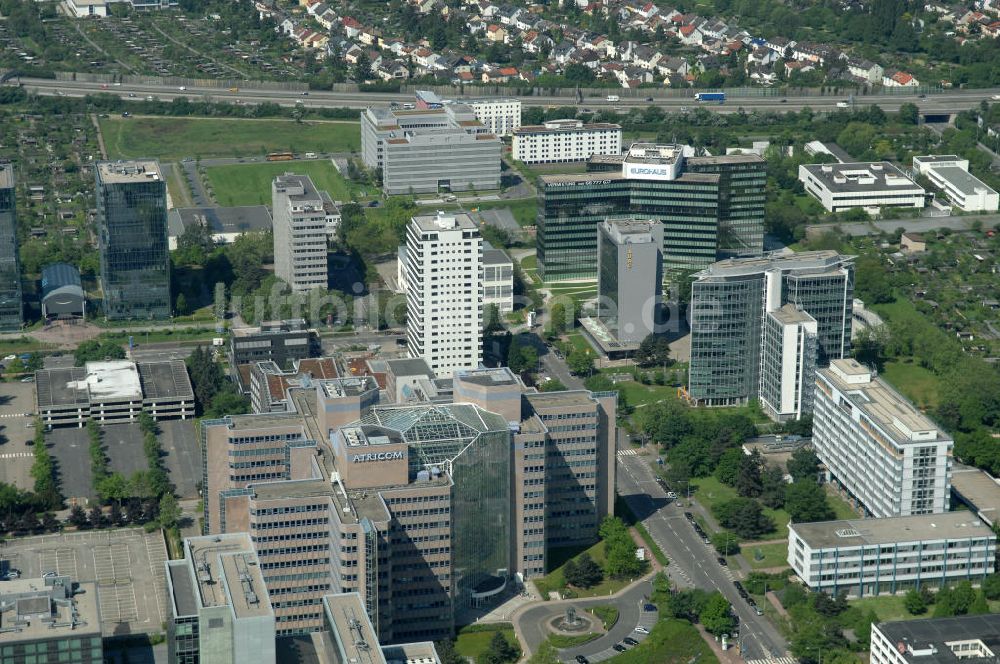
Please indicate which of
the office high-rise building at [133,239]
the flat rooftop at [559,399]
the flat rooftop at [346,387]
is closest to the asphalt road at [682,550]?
the flat rooftop at [559,399]

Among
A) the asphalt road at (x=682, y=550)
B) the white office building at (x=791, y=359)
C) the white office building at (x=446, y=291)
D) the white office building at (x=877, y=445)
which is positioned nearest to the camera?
the asphalt road at (x=682, y=550)

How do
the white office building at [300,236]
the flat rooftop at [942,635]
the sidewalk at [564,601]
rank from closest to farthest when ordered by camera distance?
the flat rooftop at [942,635] → the sidewalk at [564,601] → the white office building at [300,236]

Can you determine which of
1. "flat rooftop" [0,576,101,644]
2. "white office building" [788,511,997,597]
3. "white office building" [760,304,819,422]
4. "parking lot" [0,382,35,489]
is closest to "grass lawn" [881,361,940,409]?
"white office building" [760,304,819,422]

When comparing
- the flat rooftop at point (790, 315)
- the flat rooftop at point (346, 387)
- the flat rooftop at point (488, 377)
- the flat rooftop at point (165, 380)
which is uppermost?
the flat rooftop at point (488, 377)

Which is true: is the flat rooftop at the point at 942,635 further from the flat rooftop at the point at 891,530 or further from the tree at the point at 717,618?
the flat rooftop at the point at 891,530

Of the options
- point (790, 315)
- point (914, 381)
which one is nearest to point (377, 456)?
point (790, 315)

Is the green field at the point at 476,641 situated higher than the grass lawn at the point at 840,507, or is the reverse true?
the grass lawn at the point at 840,507

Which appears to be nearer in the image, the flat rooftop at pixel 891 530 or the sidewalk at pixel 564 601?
the sidewalk at pixel 564 601

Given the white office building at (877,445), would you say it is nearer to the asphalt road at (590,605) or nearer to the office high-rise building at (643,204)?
the asphalt road at (590,605)

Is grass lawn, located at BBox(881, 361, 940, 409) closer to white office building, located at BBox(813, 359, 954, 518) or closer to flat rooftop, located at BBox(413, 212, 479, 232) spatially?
white office building, located at BBox(813, 359, 954, 518)
